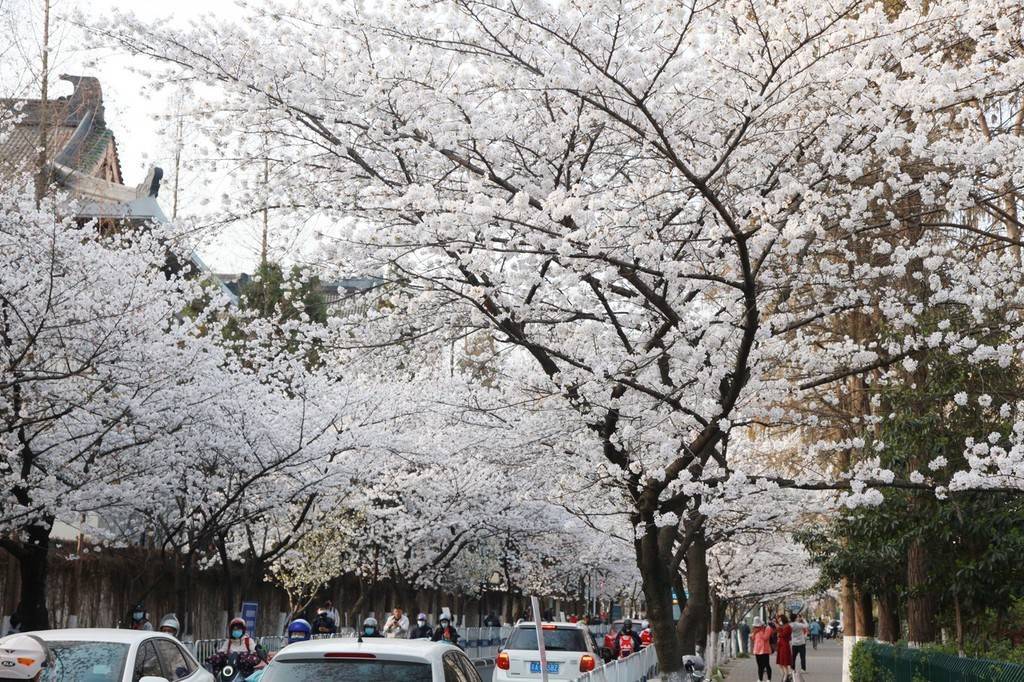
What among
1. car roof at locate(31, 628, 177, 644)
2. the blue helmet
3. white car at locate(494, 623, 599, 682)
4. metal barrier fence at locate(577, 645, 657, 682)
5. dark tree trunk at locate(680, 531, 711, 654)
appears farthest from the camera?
dark tree trunk at locate(680, 531, 711, 654)

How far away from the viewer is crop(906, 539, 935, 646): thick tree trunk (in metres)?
19.0

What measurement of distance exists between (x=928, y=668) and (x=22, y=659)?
1159 centimetres

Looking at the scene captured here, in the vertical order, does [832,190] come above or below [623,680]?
above

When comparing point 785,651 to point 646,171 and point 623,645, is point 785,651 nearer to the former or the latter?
point 623,645

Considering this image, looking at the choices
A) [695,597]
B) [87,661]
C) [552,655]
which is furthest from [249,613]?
[87,661]

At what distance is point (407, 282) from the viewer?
13.4 meters

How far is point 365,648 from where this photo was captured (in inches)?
317

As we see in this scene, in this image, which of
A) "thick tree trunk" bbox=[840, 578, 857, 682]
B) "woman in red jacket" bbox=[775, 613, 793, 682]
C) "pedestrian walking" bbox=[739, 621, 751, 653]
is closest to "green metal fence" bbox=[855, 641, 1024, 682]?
"thick tree trunk" bbox=[840, 578, 857, 682]

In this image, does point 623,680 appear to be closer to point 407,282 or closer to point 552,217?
point 407,282

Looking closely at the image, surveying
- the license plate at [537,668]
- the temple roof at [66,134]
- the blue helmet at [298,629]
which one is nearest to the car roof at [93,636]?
the blue helmet at [298,629]

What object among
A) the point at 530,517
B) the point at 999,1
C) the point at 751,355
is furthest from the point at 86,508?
the point at 530,517

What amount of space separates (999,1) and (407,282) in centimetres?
668

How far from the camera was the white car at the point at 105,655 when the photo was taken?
1008 cm

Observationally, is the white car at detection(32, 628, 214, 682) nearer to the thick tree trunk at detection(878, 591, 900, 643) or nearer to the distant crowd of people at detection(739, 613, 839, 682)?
the thick tree trunk at detection(878, 591, 900, 643)
